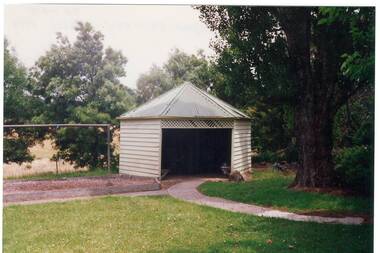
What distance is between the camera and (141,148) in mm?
18297

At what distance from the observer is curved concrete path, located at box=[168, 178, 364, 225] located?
9797 mm

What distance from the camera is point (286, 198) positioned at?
12172 millimetres

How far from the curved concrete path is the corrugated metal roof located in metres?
3.44

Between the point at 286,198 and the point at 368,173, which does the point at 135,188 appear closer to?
the point at 286,198

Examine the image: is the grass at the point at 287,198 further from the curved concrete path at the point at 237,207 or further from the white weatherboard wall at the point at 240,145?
the white weatherboard wall at the point at 240,145

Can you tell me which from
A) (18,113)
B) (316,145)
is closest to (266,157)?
(316,145)

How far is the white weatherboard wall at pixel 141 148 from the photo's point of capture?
17.5 meters

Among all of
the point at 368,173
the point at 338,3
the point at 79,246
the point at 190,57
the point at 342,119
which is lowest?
the point at 79,246

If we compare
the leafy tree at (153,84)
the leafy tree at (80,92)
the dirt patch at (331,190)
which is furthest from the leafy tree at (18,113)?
the dirt patch at (331,190)

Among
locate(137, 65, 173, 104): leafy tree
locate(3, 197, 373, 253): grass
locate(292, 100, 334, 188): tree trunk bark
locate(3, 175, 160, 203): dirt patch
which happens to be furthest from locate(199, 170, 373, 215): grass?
locate(137, 65, 173, 104): leafy tree

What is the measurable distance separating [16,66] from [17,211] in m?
9.00

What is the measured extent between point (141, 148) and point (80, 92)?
218 inches

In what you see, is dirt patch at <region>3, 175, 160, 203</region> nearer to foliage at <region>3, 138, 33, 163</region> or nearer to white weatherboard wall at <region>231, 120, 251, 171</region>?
foliage at <region>3, 138, 33, 163</region>

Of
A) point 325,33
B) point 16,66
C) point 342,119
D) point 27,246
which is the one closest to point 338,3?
point 325,33
